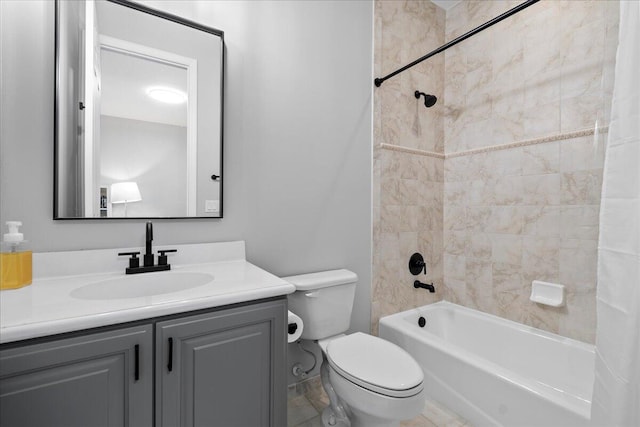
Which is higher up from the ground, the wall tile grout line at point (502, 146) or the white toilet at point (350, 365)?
the wall tile grout line at point (502, 146)

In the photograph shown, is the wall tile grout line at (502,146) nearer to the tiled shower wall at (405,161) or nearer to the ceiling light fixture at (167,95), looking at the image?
the tiled shower wall at (405,161)

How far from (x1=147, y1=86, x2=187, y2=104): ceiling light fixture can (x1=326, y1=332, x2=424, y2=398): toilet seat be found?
1.33 metres

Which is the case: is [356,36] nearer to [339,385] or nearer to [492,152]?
[492,152]

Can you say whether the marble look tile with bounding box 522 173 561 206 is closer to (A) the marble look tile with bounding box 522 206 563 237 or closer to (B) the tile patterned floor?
(A) the marble look tile with bounding box 522 206 563 237

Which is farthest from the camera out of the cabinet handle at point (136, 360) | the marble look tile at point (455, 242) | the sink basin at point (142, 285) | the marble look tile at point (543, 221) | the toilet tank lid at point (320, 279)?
the marble look tile at point (455, 242)

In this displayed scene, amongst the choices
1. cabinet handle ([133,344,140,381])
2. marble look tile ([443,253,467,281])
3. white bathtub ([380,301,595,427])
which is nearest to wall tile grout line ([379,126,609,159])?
marble look tile ([443,253,467,281])

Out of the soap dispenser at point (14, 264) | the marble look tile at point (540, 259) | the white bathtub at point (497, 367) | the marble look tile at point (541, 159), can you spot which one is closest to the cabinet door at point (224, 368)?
the soap dispenser at point (14, 264)

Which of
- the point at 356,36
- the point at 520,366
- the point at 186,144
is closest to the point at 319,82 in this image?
the point at 356,36

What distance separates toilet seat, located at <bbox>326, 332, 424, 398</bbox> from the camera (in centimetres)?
114

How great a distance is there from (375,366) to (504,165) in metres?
1.56

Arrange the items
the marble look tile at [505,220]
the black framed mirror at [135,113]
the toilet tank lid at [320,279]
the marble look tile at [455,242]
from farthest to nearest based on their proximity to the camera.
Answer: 1. the marble look tile at [455,242]
2. the marble look tile at [505,220]
3. the toilet tank lid at [320,279]
4. the black framed mirror at [135,113]

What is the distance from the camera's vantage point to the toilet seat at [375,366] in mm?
1145

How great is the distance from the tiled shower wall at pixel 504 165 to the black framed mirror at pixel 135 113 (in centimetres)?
108

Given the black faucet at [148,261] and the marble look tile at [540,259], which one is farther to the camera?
the marble look tile at [540,259]
